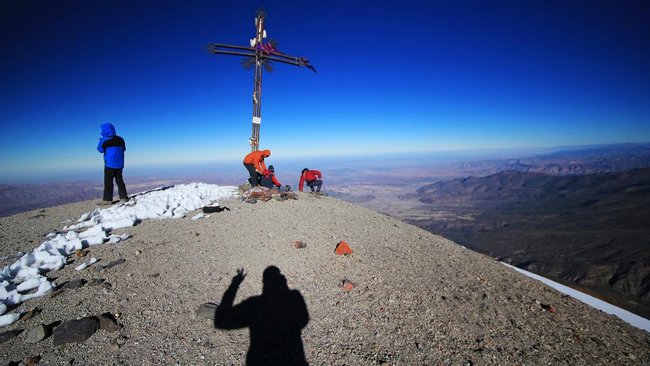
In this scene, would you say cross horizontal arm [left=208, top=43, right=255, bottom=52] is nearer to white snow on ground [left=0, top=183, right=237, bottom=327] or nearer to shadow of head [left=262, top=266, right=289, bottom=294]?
white snow on ground [left=0, top=183, right=237, bottom=327]

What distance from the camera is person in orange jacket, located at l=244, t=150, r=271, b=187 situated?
1352 cm

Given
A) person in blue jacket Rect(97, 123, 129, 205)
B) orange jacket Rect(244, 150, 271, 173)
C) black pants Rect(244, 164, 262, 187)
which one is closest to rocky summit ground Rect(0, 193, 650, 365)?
person in blue jacket Rect(97, 123, 129, 205)

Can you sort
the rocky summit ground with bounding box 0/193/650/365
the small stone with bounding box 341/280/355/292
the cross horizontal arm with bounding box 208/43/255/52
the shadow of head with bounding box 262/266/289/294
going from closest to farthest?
the rocky summit ground with bounding box 0/193/650/365 → the shadow of head with bounding box 262/266/289/294 → the small stone with bounding box 341/280/355/292 → the cross horizontal arm with bounding box 208/43/255/52

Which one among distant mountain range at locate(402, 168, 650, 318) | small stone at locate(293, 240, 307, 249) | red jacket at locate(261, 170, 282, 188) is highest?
red jacket at locate(261, 170, 282, 188)

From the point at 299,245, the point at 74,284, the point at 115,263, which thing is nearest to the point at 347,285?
the point at 299,245

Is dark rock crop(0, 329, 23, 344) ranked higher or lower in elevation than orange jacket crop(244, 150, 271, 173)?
lower

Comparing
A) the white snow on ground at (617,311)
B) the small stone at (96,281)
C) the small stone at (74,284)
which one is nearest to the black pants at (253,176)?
the small stone at (96,281)

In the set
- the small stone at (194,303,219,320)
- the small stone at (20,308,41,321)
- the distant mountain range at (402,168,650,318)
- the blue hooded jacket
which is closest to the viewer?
the small stone at (20,308,41,321)

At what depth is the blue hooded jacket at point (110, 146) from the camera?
10.1m

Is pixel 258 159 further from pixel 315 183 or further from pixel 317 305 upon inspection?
pixel 317 305

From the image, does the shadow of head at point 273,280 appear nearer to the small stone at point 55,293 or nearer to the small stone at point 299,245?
the small stone at point 299,245

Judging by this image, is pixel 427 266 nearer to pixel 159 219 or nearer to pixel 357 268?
pixel 357 268

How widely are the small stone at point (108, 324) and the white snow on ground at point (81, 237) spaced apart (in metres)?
1.31

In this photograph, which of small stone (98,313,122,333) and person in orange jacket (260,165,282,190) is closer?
small stone (98,313,122,333)
